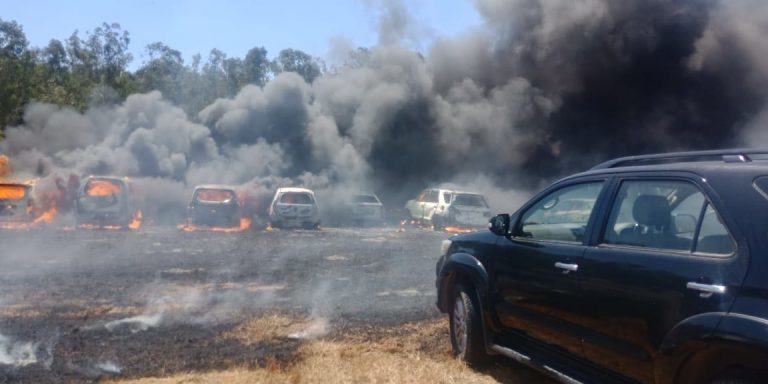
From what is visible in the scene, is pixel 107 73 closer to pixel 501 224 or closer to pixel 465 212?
pixel 465 212

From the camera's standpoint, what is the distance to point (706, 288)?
324cm

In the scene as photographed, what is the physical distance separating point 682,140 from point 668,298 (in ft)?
95.9

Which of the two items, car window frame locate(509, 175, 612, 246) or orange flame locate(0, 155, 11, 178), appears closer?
car window frame locate(509, 175, 612, 246)

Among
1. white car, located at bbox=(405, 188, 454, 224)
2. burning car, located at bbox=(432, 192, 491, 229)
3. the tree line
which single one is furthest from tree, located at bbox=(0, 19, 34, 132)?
burning car, located at bbox=(432, 192, 491, 229)

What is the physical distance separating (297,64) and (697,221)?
60.8 m

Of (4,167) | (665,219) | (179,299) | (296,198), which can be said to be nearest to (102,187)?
(296,198)

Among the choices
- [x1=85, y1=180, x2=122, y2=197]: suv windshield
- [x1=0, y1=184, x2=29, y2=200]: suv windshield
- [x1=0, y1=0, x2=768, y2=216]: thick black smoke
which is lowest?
[x1=0, y1=184, x2=29, y2=200]: suv windshield

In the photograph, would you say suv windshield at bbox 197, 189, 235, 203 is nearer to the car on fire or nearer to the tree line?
the car on fire

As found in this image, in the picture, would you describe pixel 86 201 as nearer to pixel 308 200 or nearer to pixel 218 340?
pixel 308 200

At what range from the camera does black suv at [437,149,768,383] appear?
3150 millimetres

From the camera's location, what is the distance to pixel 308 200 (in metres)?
23.0

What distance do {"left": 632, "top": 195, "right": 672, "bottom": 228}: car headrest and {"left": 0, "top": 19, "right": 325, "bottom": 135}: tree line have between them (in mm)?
38379

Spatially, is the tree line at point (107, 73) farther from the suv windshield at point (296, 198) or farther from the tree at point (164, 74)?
the suv windshield at point (296, 198)

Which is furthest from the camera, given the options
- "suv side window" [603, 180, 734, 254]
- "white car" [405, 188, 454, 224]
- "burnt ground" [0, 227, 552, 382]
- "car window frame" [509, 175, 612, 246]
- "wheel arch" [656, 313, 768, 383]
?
"white car" [405, 188, 454, 224]
